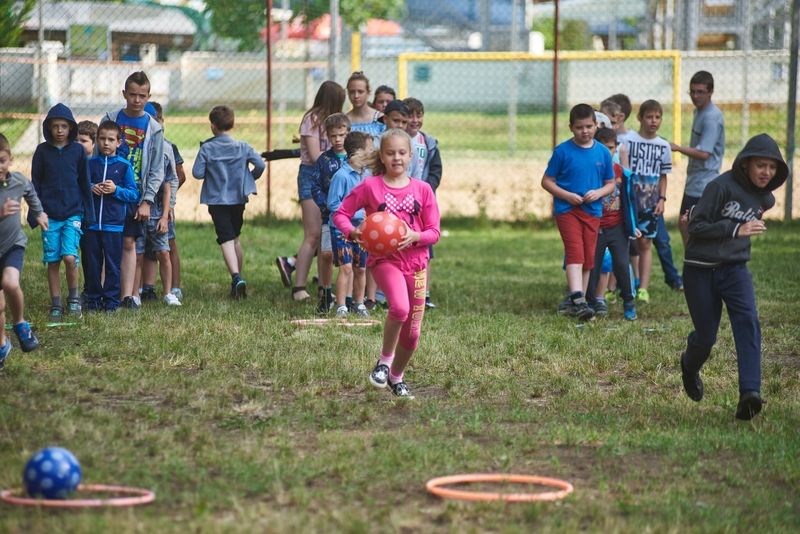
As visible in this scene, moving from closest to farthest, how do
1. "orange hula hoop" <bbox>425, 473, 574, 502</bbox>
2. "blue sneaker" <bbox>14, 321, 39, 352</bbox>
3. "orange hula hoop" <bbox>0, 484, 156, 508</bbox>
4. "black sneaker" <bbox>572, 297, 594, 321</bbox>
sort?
"orange hula hoop" <bbox>0, 484, 156, 508</bbox> → "orange hula hoop" <bbox>425, 473, 574, 502</bbox> → "blue sneaker" <bbox>14, 321, 39, 352</bbox> → "black sneaker" <bbox>572, 297, 594, 321</bbox>

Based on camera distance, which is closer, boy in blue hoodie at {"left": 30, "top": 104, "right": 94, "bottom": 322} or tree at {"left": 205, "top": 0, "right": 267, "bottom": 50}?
boy in blue hoodie at {"left": 30, "top": 104, "right": 94, "bottom": 322}

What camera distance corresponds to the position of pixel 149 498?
16.4ft

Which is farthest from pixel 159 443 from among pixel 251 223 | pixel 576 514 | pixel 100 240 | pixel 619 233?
pixel 251 223

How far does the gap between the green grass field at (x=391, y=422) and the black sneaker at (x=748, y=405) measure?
10 centimetres

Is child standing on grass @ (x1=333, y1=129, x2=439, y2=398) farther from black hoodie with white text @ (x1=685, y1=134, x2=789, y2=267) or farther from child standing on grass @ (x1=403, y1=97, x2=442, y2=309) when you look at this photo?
child standing on grass @ (x1=403, y1=97, x2=442, y2=309)

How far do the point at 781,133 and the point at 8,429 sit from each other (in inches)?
831

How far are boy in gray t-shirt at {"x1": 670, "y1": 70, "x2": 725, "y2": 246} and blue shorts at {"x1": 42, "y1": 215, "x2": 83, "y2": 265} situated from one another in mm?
5776

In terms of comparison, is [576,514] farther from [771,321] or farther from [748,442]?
[771,321]

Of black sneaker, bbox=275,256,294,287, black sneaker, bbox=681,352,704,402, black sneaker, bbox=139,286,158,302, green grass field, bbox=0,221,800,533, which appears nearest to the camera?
green grass field, bbox=0,221,800,533

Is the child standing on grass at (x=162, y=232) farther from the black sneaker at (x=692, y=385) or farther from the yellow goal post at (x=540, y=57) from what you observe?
the yellow goal post at (x=540, y=57)

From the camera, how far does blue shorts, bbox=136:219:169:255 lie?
10711 millimetres

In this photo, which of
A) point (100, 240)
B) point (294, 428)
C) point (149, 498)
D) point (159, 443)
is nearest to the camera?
point (149, 498)

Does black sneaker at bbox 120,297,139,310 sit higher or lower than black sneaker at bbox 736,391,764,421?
higher

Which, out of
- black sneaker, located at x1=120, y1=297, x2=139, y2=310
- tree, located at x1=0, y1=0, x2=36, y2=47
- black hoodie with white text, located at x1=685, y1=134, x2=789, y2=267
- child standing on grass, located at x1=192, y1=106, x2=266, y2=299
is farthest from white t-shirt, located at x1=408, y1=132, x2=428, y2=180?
tree, located at x1=0, y1=0, x2=36, y2=47
